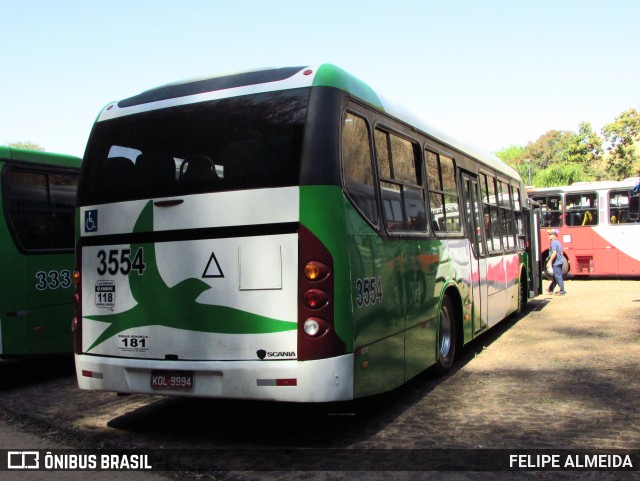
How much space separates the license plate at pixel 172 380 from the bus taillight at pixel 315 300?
969 mm

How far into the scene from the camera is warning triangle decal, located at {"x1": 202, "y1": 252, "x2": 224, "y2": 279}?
5077 mm

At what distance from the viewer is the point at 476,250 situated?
912cm

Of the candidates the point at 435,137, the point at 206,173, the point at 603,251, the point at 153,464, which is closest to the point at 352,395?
the point at 153,464

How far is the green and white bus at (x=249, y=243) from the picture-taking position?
4.84 meters

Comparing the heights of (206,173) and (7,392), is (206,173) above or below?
above

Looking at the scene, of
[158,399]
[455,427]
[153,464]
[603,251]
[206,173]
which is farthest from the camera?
[603,251]

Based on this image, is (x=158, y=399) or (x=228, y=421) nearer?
(x=228, y=421)

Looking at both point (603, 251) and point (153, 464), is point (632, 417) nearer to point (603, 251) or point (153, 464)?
point (153, 464)

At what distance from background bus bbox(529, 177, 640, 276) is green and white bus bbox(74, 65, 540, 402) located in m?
18.1

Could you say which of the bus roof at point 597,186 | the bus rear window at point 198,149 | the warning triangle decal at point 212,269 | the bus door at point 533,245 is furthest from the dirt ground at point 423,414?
the bus roof at point 597,186

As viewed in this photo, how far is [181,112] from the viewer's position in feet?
17.9

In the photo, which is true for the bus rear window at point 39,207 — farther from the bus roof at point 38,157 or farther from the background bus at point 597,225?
the background bus at point 597,225

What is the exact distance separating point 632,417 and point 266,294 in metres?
3.42

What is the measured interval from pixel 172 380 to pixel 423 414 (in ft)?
Answer: 7.65
